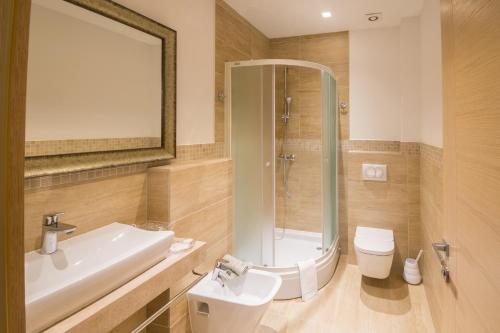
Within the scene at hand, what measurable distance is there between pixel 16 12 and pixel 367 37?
3518 millimetres

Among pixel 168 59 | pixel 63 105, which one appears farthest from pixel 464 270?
pixel 168 59

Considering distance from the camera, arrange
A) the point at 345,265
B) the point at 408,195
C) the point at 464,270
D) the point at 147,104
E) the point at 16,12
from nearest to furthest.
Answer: the point at 16,12
the point at 464,270
the point at 147,104
the point at 408,195
the point at 345,265

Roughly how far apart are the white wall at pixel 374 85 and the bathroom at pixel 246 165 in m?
0.01

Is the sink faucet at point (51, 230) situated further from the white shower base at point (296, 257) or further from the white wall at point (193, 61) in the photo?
the white shower base at point (296, 257)

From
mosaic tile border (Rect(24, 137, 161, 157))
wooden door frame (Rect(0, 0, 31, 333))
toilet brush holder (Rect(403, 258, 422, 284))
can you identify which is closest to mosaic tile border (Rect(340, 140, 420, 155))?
toilet brush holder (Rect(403, 258, 422, 284))

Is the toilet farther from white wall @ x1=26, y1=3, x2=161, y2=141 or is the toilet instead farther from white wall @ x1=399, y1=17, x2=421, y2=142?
white wall @ x1=26, y1=3, x2=161, y2=141

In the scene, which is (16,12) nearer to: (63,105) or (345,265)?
(63,105)

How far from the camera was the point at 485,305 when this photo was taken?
734mm

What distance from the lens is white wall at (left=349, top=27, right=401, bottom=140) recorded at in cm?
325

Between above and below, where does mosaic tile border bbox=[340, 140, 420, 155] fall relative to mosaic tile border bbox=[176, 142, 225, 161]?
above

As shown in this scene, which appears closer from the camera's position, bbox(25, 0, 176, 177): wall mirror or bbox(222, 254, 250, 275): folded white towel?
bbox(25, 0, 176, 177): wall mirror

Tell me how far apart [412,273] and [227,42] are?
2.75 metres

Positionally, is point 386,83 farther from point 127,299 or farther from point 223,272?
point 127,299

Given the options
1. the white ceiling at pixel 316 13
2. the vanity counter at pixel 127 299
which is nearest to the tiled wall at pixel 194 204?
the vanity counter at pixel 127 299
